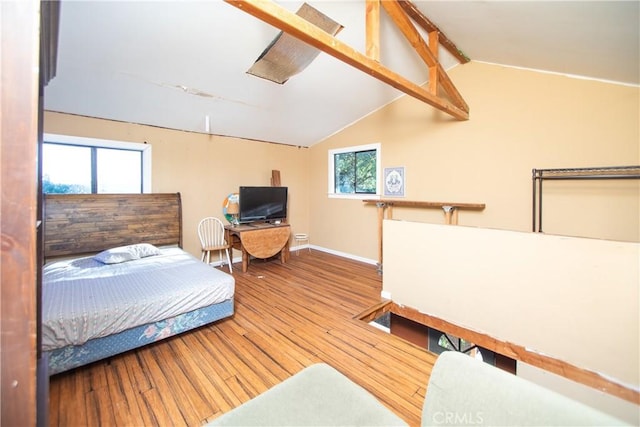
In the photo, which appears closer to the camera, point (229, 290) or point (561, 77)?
point (229, 290)

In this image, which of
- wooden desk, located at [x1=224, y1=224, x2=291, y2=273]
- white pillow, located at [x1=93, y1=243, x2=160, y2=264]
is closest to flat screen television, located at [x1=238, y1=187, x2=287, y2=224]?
wooden desk, located at [x1=224, y1=224, x2=291, y2=273]

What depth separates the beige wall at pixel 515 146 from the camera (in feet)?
8.65

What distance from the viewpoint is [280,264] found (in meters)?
4.70

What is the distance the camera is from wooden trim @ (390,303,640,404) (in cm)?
181

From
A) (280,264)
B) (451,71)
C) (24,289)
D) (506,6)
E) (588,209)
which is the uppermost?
(451,71)

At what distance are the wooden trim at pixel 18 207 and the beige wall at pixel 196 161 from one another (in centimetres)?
359

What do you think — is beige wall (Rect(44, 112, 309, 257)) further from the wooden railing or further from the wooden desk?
the wooden railing

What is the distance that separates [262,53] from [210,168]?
89.6 inches

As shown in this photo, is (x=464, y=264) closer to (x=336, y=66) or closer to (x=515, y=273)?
(x=515, y=273)

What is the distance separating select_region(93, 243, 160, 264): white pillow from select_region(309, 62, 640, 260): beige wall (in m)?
3.33

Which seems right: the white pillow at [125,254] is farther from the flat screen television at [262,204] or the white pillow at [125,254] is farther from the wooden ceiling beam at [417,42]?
the wooden ceiling beam at [417,42]

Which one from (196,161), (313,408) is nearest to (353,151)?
(196,161)

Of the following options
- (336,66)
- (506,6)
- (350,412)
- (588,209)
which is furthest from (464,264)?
(336,66)

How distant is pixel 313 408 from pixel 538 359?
6.92 feet
